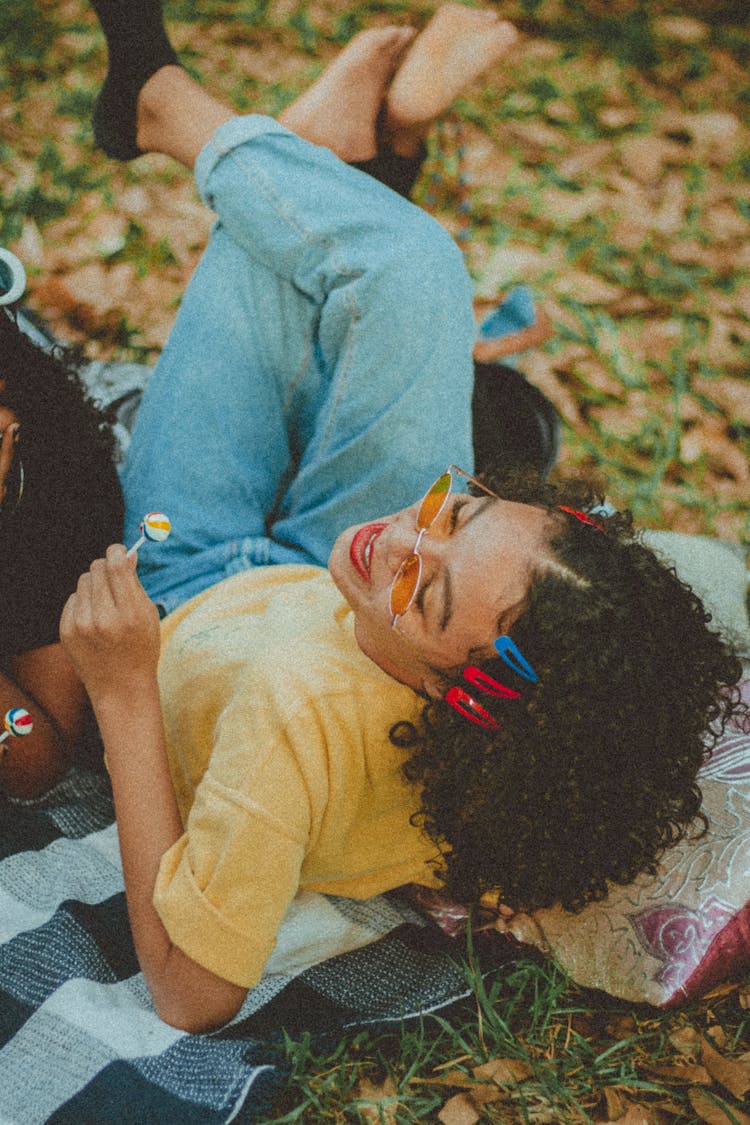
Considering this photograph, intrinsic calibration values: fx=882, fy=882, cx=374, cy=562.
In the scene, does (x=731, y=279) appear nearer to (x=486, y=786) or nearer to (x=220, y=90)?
(x=220, y=90)

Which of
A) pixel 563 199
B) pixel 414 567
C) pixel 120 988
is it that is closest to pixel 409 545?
pixel 414 567

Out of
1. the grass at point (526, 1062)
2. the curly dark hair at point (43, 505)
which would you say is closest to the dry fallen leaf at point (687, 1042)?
the grass at point (526, 1062)

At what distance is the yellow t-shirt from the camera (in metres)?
1.46

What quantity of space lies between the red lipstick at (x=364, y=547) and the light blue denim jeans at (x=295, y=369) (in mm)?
440

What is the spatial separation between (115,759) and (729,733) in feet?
4.23

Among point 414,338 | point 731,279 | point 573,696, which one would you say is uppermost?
point 414,338

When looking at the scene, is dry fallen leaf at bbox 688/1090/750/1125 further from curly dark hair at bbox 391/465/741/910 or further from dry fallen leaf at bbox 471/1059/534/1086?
curly dark hair at bbox 391/465/741/910

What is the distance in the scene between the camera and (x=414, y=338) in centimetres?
201

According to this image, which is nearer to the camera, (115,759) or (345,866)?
(115,759)

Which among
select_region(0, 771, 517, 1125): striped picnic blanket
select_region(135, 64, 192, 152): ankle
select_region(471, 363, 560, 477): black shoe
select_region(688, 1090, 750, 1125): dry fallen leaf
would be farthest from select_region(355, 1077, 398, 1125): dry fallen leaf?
select_region(135, 64, 192, 152): ankle

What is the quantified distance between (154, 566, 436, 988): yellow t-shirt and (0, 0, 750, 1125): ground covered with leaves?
1683mm

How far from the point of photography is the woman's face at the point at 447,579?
149cm

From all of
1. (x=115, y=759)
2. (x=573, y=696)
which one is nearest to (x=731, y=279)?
(x=573, y=696)

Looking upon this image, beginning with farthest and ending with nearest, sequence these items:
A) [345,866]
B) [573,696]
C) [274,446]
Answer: [274,446]
[345,866]
[573,696]
